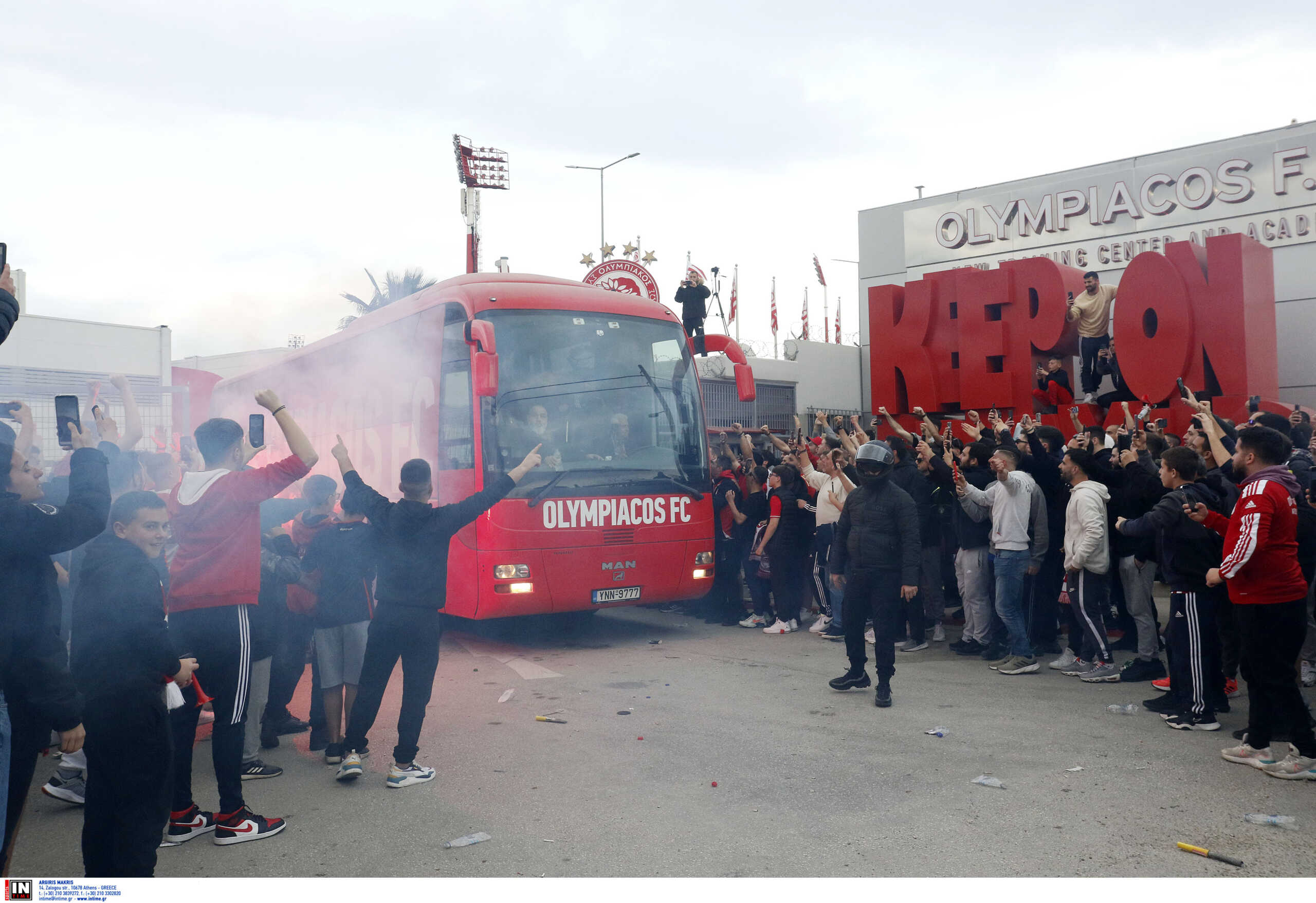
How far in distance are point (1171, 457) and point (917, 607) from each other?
10.9 ft

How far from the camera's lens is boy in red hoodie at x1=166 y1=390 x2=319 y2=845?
4.52m

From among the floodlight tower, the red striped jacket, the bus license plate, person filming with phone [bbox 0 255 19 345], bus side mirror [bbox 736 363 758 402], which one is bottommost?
the bus license plate

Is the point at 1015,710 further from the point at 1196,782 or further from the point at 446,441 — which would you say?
the point at 446,441

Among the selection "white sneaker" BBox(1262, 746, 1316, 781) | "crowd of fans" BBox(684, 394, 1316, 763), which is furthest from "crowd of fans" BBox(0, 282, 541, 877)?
"white sneaker" BBox(1262, 746, 1316, 781)

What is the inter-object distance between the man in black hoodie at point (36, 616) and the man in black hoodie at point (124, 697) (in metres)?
0.20

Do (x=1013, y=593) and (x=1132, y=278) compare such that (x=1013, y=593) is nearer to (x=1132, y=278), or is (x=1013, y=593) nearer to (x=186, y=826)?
(x=186, y=826)

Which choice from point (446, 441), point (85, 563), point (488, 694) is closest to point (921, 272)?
point (446, 441)

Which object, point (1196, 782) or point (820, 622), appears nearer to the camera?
point (1196, 782)

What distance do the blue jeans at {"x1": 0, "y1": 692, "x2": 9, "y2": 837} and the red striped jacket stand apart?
5.61 metres

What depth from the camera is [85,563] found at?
12.2 feet

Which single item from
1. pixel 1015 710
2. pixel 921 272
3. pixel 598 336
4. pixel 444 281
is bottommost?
pixel 1015 710

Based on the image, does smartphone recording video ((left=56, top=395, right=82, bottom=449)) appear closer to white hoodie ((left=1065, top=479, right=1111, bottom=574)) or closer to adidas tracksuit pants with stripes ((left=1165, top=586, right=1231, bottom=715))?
adidas tracksuit pants with stripes ((left=1165, top=586, right=1231, bottom=715))

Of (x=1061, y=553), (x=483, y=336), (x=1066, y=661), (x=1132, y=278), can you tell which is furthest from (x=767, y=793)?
(x=1132, y=278)

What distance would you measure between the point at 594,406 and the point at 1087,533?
4499 mm
